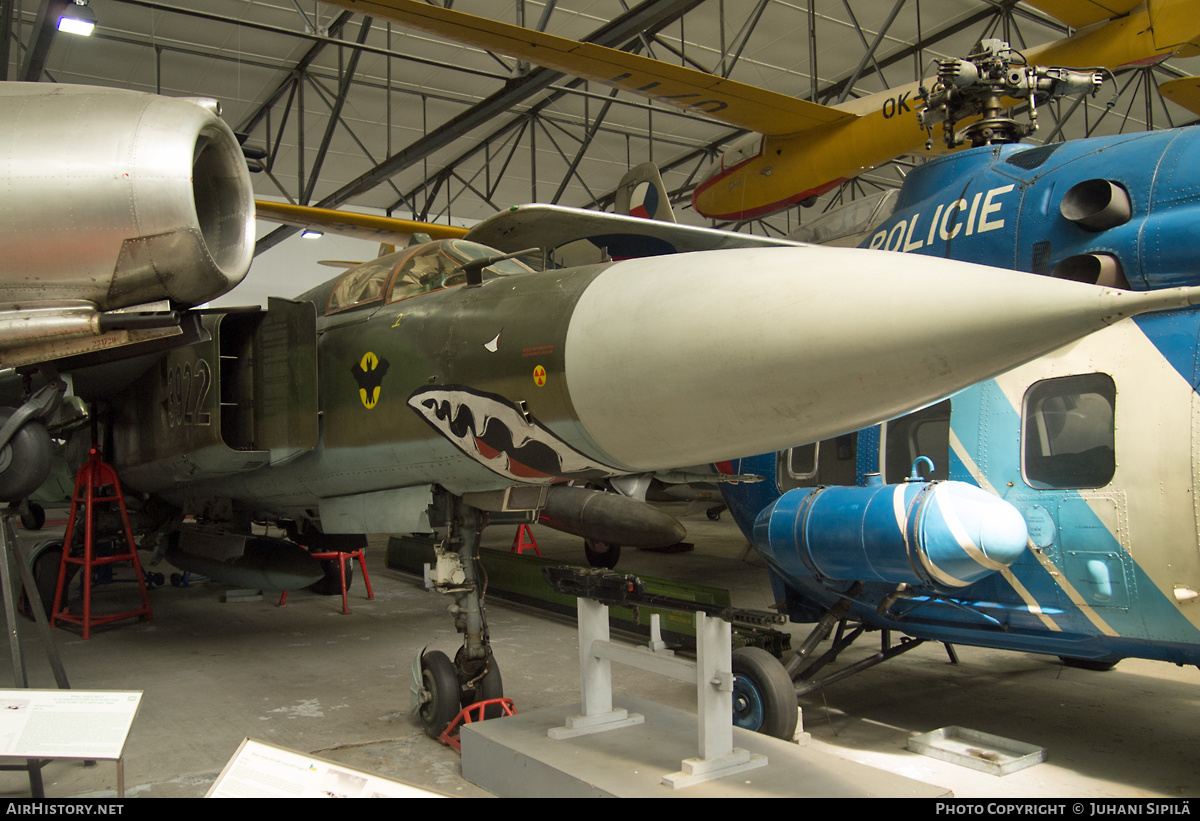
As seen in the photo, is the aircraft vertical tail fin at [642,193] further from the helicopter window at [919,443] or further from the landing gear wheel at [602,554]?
the helicopter window at [919,443]

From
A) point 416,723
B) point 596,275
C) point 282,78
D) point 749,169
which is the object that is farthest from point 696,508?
point 596,275

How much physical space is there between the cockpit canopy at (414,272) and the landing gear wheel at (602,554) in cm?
628

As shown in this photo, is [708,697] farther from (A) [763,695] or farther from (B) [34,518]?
(B) [34,518]

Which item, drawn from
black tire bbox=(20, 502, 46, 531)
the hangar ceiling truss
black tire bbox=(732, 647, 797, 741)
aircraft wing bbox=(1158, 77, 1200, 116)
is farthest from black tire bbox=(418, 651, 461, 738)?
aircraft wing bbox=(1158, 77, 1200, 116)

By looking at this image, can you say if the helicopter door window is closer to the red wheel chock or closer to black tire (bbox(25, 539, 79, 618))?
the red wheel chock

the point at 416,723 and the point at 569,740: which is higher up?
the point at 569,740

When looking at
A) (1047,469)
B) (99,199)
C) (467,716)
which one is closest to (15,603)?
(99,199)

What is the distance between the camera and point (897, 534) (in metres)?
3.83

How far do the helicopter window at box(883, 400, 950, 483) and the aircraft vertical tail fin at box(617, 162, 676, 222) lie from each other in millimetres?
5288

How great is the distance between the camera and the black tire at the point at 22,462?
13.1ft

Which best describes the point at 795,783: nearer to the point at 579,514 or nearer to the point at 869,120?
the point at 579,514

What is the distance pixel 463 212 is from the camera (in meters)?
21.3

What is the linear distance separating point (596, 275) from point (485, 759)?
2.04 metres

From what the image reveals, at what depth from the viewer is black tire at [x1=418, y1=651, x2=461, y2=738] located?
14.1 feet
